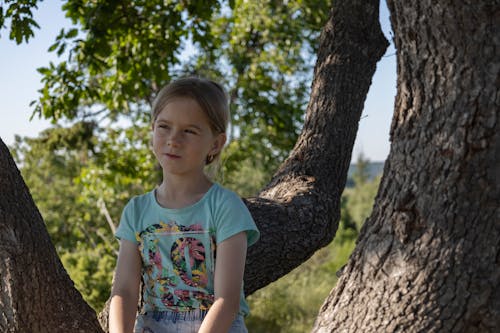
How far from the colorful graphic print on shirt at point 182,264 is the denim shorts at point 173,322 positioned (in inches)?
0.8

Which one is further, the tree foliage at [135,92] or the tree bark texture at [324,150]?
the tree foliage at [135,92]

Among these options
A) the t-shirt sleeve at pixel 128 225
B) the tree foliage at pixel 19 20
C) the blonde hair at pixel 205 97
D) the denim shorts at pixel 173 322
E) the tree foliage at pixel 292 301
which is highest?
the tree foliage at pixel 19 20

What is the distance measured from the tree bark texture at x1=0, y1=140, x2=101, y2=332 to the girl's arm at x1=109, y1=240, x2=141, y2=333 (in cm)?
17

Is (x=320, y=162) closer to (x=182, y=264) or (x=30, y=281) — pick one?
(x=182, y=264)

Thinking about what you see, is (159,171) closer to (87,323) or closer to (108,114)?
(108,114)

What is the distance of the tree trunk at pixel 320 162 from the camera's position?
331 cm

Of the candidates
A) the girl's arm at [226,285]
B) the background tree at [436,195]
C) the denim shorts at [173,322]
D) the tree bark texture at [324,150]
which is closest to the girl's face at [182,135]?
the girl's arm at [226,285]

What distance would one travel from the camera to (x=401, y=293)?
1.75 metres

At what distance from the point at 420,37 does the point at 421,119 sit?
0.74ft

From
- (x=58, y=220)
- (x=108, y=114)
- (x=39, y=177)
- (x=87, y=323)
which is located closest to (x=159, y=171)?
(x=108, y=114)

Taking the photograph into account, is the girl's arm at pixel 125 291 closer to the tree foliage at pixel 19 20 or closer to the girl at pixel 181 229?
the girl at pixel 181 229

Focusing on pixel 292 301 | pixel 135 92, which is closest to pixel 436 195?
pixel 135 92

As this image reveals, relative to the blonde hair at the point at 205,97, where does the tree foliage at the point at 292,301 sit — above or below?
below

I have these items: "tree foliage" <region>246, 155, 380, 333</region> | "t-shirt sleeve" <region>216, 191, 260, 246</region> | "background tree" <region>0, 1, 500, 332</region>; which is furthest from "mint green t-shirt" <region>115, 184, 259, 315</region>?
"tree foliage" <region>246, 155, 380, 333</region>
